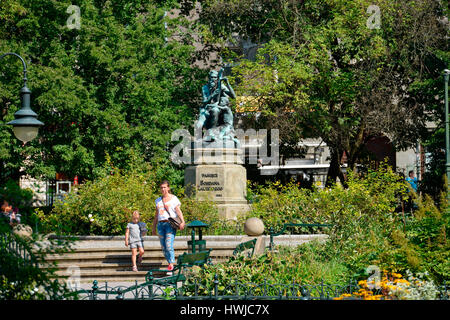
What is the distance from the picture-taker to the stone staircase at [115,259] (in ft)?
44.4

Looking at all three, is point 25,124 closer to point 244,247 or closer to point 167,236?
point 167,236

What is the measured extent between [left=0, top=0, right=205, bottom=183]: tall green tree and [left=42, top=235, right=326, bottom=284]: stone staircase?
403 inches

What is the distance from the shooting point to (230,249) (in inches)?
571

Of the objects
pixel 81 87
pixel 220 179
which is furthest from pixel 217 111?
pixel 81 87

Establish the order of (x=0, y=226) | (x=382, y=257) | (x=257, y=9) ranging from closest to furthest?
(x=0, y=226) → (x=382, y=257) → (x=257, y=9)

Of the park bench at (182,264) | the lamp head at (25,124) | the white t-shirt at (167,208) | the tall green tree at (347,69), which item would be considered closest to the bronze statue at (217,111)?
the tall green tree at (347,69)

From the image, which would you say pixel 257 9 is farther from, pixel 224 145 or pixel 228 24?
pixel 224 145

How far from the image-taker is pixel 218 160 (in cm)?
2008

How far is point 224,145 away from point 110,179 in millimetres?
3446

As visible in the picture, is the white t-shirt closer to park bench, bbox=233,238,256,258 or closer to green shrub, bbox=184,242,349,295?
park bench, bbox=233,238,256,258

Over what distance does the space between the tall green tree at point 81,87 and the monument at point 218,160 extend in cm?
497

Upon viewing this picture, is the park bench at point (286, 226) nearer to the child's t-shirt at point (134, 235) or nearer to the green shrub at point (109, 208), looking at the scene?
the child's t-shirt at point (134, 235)

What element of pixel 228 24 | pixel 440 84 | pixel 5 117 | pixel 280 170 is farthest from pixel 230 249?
pixel 280 170

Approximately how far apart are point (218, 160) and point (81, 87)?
24.9 ft
